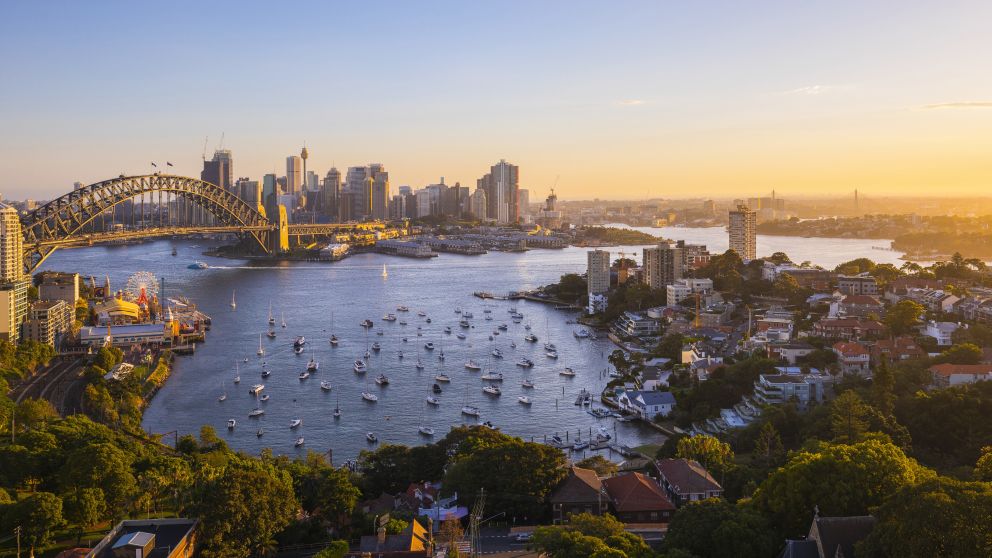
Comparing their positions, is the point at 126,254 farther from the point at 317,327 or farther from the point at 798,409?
the point at 798,409

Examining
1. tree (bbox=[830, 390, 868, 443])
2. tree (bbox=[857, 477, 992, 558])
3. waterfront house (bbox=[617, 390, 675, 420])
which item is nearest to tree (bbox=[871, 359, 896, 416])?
tree (bbox=[830, 390, 868, 443])

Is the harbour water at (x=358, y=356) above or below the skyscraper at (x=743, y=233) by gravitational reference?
below

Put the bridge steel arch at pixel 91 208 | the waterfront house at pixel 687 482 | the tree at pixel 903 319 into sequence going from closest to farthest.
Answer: the waterfront house at pixel 687 482, the tree at pixel 903 319, the bridge steel arch at pixel 91 208

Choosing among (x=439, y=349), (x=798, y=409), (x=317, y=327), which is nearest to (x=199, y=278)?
(x=317, y=327)

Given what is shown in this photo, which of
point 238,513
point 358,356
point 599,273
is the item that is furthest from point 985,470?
point 599,273

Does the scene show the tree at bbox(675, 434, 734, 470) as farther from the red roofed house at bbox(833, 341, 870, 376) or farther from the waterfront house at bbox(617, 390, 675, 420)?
the red roofed house at bbox(833, 341, 870, 376)

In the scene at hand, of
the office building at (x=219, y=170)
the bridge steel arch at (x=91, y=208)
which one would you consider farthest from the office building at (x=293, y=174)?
the bridge steel arch at (x=91, y=208)

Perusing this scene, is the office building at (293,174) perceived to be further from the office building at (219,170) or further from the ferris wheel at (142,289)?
the ferris wheel at (142,289)
